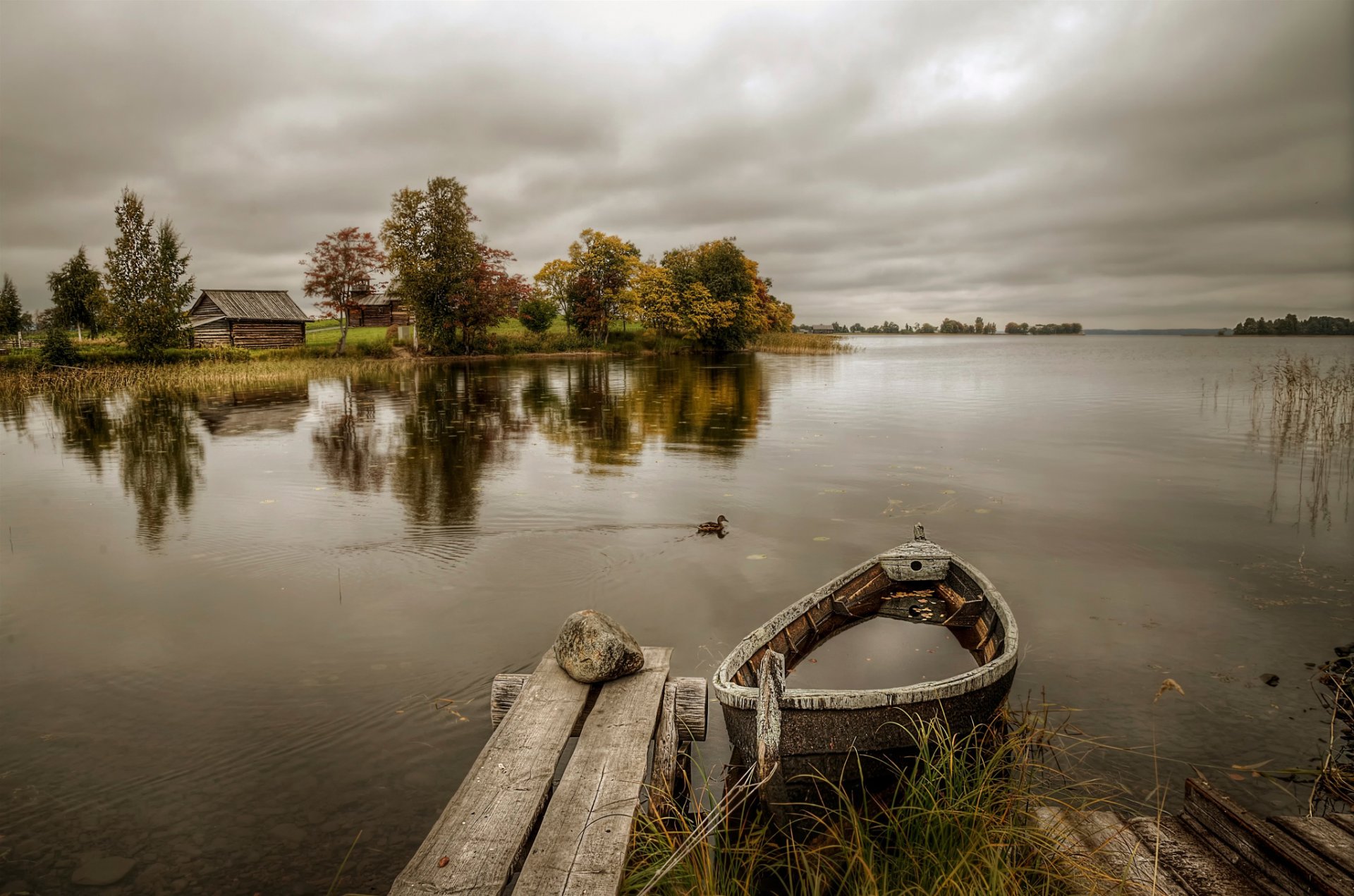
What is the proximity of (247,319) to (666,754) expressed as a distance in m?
63.2

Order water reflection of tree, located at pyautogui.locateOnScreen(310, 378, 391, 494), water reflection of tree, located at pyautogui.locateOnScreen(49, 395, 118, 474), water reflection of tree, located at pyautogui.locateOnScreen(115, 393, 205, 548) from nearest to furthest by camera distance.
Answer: water reflection of tree, located at pyautogui.locateOnScreen(115, 393, 205, 548)
water reflection of tree, located at pyautogui.locateOnScreen(310, 378, 391, 494)
water reflection of tree, located at pyautogui.locateOnScreen(49, 395, 118, 474)

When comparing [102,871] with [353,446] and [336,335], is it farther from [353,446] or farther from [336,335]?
[336,335]

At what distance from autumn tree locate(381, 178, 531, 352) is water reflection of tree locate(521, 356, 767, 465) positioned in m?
14.2

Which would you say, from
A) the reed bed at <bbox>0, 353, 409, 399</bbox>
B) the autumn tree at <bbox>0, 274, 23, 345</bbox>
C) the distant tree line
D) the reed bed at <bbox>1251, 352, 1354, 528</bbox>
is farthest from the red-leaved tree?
the reed bed at <bbox>1251, 352, 1354, 528</bbox>

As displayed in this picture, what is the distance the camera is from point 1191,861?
350 centimetres

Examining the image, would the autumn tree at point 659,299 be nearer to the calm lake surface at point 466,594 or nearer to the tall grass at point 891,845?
the calm lake surface at point 466,594

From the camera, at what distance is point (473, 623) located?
22.6ft

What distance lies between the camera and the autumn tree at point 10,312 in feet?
191

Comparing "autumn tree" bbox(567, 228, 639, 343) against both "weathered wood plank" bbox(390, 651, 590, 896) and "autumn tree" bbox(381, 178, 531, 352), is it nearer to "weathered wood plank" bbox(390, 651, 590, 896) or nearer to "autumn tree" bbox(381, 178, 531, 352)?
"autumn tree" bbox(381, 178, 531, 352)

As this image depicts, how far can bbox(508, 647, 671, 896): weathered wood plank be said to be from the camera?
3.11 m

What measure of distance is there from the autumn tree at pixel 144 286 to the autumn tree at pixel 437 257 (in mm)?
14247

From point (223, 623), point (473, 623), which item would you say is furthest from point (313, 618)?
point (473, 623)

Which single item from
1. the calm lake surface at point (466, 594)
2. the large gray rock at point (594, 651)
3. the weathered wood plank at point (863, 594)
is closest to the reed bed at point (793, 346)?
the calm lake surface at point (466, 594)

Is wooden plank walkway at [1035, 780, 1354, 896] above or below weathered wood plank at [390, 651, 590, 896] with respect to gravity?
below
